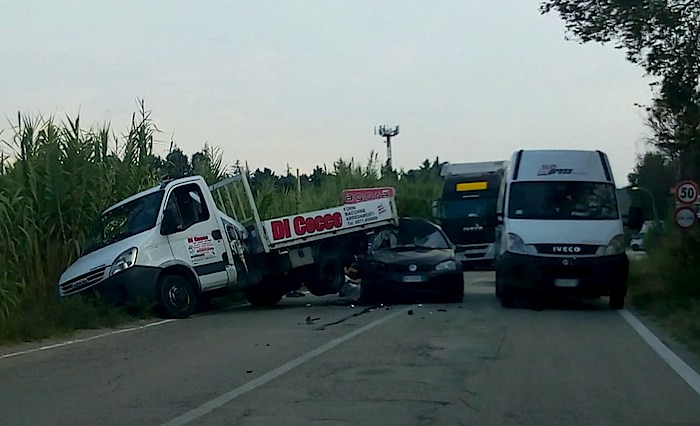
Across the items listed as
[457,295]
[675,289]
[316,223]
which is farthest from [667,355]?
[316,223]

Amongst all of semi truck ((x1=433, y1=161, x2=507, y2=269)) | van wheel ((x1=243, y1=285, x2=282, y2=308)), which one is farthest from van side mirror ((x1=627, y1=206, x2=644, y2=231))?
semi truck ((x1=433, y1=161, x2=507, y2=269))

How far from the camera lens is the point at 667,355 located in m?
12.9

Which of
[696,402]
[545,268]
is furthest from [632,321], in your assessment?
[696,402]

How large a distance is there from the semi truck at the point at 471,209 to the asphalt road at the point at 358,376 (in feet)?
64.9

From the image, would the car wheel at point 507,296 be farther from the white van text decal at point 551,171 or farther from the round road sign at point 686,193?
the round road sign at point 686,193

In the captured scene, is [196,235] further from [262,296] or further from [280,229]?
[262,296]

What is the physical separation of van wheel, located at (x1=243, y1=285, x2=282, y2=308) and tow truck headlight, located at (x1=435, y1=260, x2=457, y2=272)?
3.38 meters

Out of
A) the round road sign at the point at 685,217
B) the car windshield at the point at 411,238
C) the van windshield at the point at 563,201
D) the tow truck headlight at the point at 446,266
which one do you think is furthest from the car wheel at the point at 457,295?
the round road sign at the point at 685,217

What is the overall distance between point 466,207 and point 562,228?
18462 millimetres

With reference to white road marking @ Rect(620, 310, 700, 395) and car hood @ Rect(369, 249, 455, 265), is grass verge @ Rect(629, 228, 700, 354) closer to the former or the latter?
white road marking @ Rect(620, 310, 700, 395)

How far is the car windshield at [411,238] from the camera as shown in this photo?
69.3ft

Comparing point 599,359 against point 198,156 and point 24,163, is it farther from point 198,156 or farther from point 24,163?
point 198,156

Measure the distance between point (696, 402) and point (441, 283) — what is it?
10.9 m

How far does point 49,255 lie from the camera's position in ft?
60.6
